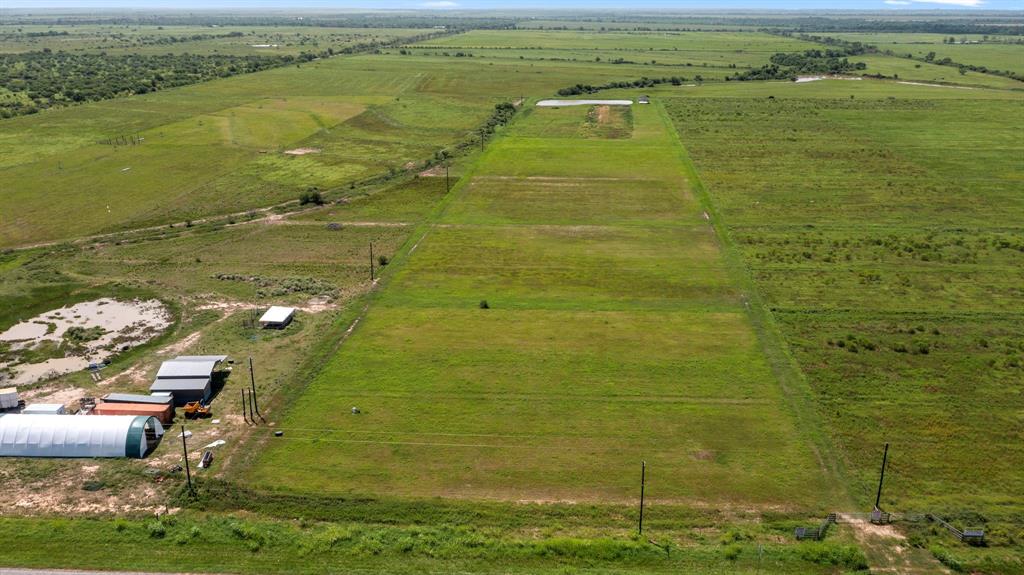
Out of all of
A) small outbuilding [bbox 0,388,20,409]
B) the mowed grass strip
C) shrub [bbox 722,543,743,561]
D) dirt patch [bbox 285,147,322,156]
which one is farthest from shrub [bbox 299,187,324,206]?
shrub [bbox 722,543,743,561]

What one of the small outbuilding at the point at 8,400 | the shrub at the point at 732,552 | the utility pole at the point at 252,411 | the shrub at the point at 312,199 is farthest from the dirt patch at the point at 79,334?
the shrub at the point at 732,552

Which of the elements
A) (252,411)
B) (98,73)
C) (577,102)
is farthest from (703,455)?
(98,73)

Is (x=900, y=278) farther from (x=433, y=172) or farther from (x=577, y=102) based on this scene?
(x=577, y=102)

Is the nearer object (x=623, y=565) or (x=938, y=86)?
(x=623, y=565)

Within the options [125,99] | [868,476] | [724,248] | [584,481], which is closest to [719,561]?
[584,481]

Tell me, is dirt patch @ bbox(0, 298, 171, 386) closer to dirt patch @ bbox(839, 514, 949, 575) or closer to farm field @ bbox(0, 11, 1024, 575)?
farm field @ bbox(0, 11, 1024, 575)

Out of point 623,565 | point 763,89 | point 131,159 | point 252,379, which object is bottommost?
point 623,565

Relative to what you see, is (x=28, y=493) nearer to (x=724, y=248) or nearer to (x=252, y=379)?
(x=252, y=379)
